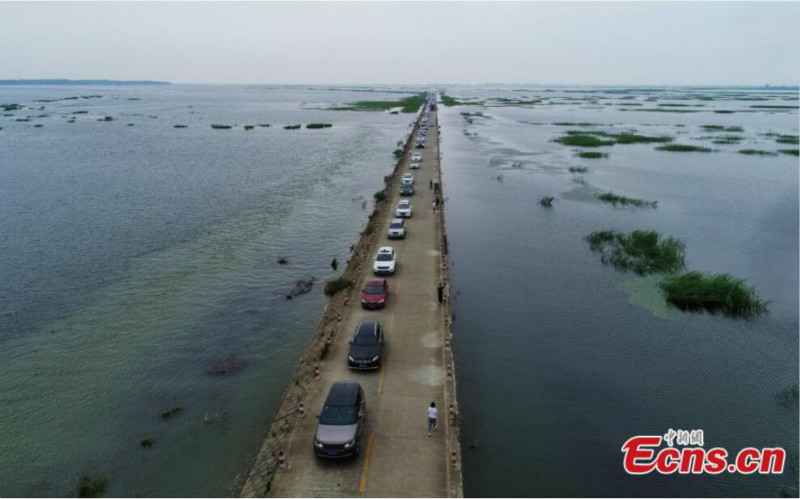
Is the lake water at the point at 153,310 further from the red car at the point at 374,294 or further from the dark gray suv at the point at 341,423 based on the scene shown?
the dark gray suv at the point at 341,423

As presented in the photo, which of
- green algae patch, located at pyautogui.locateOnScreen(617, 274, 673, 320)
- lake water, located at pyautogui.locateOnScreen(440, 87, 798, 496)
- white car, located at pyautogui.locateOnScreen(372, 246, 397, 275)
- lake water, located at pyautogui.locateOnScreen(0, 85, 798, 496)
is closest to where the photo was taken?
lake water, located at pyautogui.locateOnScreen(440, 87, 798, 496)

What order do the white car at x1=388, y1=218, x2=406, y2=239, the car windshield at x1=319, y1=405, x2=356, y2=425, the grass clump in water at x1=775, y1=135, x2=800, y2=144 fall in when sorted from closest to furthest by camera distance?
the car windshield at x1=319, y1=405, x2=356, y2=425, the white car at x1=388, y1=218, x2=406, y2=239, the grass clump in water at x1=775, y1=135, x2=800, y2=144

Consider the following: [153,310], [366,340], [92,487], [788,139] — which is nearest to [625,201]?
[366,340]

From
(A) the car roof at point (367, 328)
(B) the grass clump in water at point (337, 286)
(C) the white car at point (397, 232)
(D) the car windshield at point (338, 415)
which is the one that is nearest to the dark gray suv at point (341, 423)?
(D) the car windshield at point (338, 415)

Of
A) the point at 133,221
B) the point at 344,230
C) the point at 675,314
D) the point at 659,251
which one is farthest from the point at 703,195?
the point at 133,221

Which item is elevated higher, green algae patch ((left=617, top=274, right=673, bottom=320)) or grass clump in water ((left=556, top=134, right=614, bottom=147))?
grass clump in water ((left=556, top=134, right=614, bottom=147))

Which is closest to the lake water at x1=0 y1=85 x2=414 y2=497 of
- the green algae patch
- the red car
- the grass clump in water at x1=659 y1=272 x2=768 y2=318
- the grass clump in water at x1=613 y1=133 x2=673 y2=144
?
the red car

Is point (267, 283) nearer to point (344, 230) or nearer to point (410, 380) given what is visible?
point (344, 230)

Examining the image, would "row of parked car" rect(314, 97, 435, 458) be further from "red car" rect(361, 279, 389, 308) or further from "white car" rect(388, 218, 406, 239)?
"white car" rect(388, 218, 406, 239)
